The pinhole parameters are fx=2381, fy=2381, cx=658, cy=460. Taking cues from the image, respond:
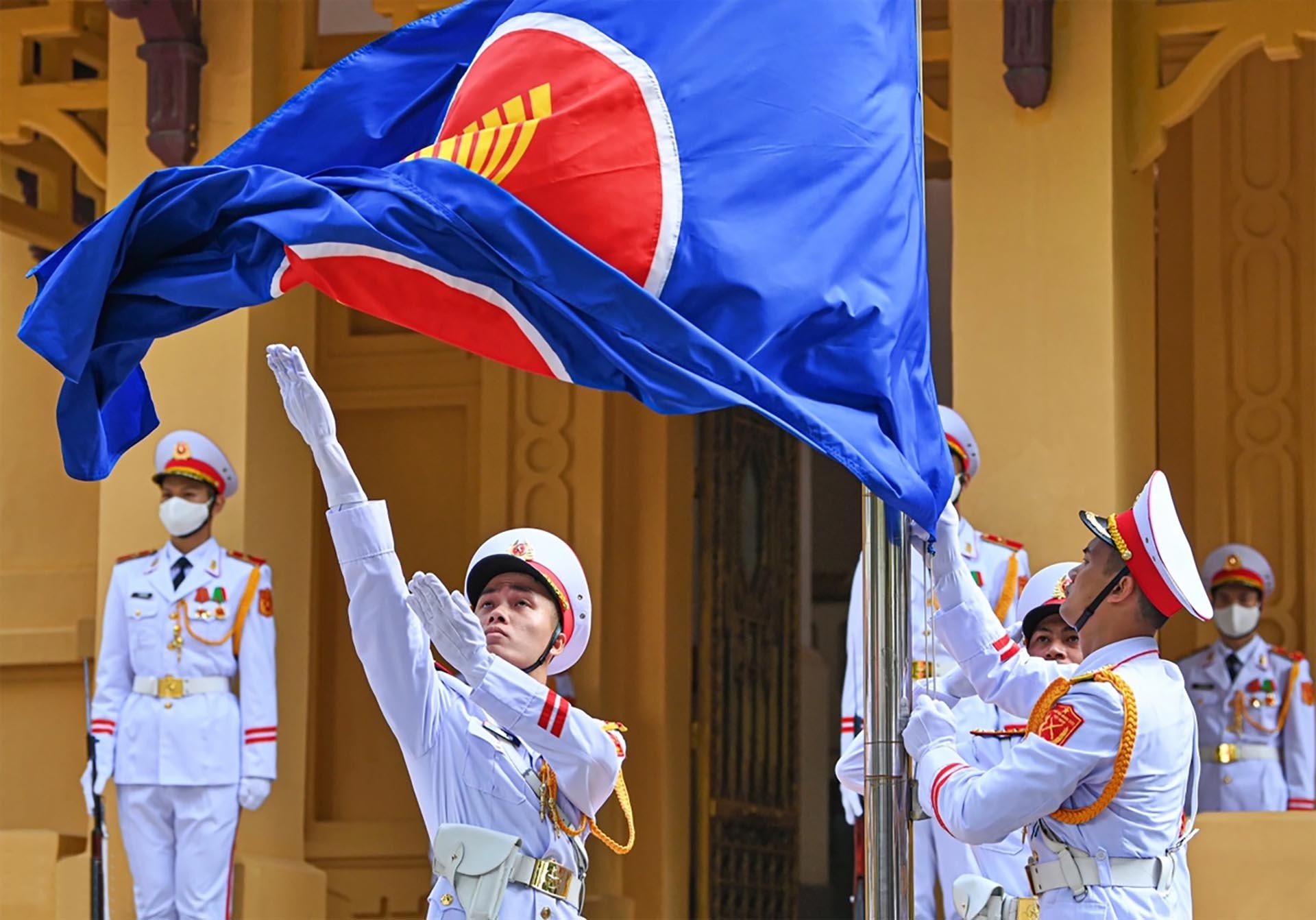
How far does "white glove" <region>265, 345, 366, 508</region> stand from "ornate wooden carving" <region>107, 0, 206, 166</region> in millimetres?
5010

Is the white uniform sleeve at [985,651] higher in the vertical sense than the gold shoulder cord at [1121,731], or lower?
higher

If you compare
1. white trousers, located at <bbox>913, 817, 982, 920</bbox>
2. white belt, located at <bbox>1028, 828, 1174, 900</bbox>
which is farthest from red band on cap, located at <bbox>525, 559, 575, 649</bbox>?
white trousers, located at <bbox>913, 817, 982, 920</bbox>

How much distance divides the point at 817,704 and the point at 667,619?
207 centimetres

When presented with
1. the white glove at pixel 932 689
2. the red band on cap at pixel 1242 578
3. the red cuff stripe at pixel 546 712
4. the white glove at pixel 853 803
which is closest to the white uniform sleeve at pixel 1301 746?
the red band on cap at pixel 1242 578

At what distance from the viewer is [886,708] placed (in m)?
4.97

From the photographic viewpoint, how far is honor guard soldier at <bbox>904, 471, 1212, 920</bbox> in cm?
498

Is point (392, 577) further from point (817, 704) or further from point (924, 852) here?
point (817, 704)

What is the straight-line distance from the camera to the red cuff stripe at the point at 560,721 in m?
4.98

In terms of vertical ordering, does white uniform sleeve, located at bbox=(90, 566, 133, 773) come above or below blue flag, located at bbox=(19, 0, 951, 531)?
below

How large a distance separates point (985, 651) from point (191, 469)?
444cm

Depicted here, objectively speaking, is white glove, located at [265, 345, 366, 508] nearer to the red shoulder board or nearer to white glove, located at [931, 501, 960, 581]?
white glove, located at [931, 501, 960, 581]

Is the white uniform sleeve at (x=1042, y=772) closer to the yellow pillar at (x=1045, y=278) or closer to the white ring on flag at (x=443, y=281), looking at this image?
the white ring on flag at (x=443, y=281)

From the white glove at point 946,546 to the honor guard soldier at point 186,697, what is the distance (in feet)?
14.0

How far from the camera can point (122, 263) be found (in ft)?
15.9
